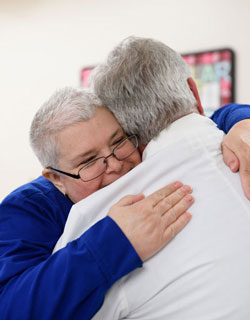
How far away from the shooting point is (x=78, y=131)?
3.74ft

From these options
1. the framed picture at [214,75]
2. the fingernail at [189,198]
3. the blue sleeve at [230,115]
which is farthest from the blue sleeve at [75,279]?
the framed picture at [214,75]

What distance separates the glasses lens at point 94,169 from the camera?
1180 millimetres

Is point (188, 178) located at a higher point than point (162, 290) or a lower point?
higher

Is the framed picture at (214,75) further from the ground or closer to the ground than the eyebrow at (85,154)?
closer to the ground

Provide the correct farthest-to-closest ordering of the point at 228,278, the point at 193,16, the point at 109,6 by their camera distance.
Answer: the point at 109,6 < the point at 193,16 < the point at 228,278

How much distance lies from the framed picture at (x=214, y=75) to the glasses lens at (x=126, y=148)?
72.5 inches

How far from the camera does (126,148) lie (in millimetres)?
1193

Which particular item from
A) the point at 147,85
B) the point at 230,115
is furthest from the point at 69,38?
the point at 147,85

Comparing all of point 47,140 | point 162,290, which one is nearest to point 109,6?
point 47,140

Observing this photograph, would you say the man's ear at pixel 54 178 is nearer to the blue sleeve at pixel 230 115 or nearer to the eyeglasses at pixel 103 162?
the eyeglasses at pixel 103 162

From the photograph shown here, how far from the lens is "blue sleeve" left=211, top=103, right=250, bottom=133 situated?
133 centimetres

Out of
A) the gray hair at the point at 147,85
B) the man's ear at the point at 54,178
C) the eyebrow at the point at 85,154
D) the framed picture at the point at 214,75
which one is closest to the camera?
the gray hair at the point at 147,85

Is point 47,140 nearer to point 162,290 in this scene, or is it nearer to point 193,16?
point 162,290

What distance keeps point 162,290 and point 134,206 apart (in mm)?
201
